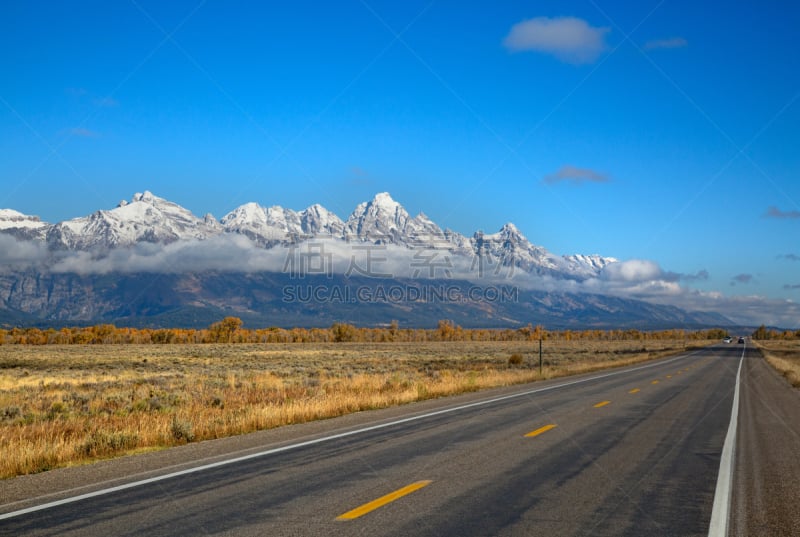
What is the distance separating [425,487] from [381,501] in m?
0.92

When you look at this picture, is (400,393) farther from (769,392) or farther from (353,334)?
(353,334)

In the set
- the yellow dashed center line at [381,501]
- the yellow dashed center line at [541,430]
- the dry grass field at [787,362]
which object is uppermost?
the dry grass field at [787,362]

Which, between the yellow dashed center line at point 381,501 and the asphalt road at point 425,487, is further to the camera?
the yellow dashed center line at point 381,501

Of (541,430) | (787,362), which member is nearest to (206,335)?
(787,362)

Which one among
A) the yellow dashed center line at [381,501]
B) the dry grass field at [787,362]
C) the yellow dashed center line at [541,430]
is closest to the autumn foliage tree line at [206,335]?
the dry grass field at [787,362]

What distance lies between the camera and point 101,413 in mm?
17859

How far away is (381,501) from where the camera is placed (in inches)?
290

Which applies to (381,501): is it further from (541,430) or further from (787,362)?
(787,362)

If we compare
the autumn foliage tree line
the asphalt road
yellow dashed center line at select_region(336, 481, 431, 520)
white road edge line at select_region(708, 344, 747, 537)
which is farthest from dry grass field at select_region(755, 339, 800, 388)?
the autumn foliage tree line

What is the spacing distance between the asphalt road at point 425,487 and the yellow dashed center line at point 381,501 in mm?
22

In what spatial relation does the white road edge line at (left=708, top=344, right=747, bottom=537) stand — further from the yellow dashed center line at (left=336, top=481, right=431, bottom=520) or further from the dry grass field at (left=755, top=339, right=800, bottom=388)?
the dry grass field at (left=755, top=339, right=800, bottom=388)

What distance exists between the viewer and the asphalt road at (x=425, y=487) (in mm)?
6465

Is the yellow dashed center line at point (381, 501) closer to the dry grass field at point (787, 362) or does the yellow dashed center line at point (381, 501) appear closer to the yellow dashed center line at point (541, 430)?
the yellow dashed center line at point (541, 430)

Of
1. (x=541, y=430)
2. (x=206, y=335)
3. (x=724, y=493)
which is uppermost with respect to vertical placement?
(x=724, y=493)
